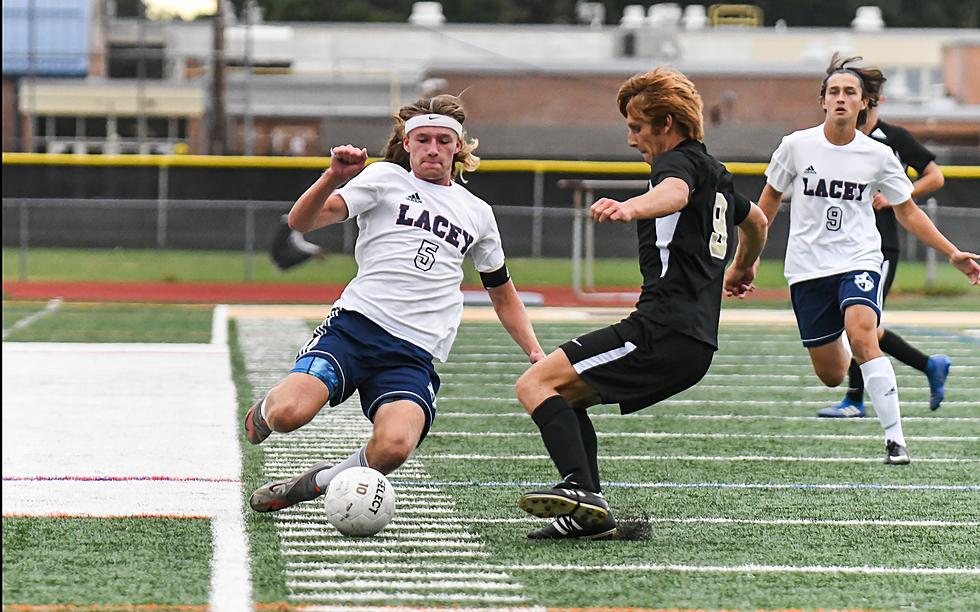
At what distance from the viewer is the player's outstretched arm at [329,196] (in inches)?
210

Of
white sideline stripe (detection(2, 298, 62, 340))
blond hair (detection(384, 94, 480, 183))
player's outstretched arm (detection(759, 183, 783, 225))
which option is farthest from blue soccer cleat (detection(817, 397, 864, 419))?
white sideline stripe (detection(2, 298, 62, 340))

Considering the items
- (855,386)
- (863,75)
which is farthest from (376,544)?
(855,386)

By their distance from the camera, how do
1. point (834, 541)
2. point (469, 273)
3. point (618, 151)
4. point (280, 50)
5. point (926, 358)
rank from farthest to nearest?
1. point (280, 50)
2. point (618, 151)
3. point (469, 273)
4. point (926, 358)
5. point (834, 541)

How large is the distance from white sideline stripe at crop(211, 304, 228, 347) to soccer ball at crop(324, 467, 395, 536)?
8.06 meters

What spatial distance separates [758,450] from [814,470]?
689mm

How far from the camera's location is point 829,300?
7.79 metres

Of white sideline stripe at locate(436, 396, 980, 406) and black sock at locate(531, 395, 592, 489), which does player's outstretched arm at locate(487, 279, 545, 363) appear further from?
white sideline stripe at locate(436, 396, 980, 406)

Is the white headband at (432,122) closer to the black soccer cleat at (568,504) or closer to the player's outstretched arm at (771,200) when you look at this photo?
the black soccer cleat at (568,504)

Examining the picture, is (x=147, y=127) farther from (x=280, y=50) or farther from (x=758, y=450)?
(x=758, y=450)

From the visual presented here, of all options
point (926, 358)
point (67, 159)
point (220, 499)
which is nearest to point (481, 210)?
point (220, 499)

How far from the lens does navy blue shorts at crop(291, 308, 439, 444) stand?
578 centimetres

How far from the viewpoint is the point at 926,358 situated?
9.07 m

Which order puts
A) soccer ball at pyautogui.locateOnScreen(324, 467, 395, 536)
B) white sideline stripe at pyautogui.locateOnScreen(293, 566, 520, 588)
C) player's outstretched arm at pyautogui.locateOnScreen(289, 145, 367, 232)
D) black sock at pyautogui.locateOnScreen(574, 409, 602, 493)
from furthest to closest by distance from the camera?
black sock at pyautogui.locateOnScreen(574, 409, 602, 493), soccer ball at pyautogui.locateOnScreen(324, 467, 395, 536), player's outstretched arm at pyautogui.locateOnScreen(289, 145, 367, 232), white sideline stripe at pyautogui.locateOnScreen(293, 566, 520, 588)

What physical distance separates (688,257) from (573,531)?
1.05m
